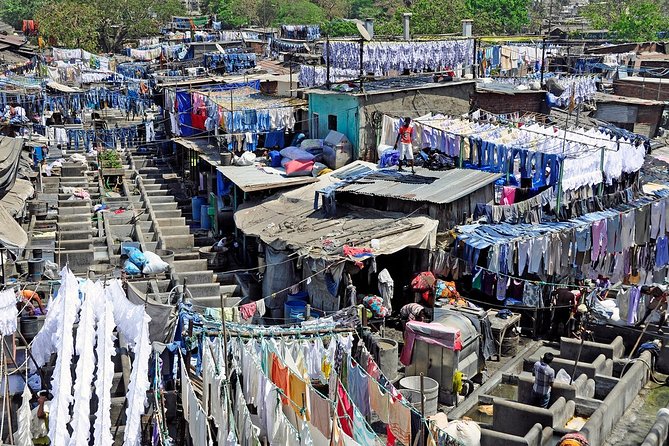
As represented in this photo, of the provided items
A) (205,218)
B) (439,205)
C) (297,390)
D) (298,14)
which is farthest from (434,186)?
(298,14)

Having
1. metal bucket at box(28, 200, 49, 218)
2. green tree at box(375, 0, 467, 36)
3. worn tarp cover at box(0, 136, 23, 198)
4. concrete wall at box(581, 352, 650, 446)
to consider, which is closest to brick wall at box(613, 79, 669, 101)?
metal bucket at box(28, 200, 49, 218)

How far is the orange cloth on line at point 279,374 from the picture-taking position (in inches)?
559

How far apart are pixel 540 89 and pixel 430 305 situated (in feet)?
49.1

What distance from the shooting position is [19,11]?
281 ft

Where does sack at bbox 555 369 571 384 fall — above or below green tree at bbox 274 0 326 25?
below

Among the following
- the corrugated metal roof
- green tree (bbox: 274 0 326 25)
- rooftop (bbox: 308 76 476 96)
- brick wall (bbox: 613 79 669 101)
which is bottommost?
the corrugated metal roof

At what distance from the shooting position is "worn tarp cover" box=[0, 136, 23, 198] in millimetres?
21078

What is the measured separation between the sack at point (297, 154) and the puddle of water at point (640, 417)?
1243cm

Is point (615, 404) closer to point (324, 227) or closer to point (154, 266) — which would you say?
point (324, 227)

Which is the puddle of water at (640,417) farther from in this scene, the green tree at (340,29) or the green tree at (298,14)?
the green tree at (298,14)

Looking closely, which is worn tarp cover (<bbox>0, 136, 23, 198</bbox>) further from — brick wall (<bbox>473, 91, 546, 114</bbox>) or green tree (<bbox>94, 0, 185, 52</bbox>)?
green tree (<bbox>94, 0, 185, 52</bbox>)

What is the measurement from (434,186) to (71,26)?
51865 millimetres

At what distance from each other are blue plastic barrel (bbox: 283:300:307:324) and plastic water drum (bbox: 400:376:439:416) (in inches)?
139

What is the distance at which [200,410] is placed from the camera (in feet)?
41.3
